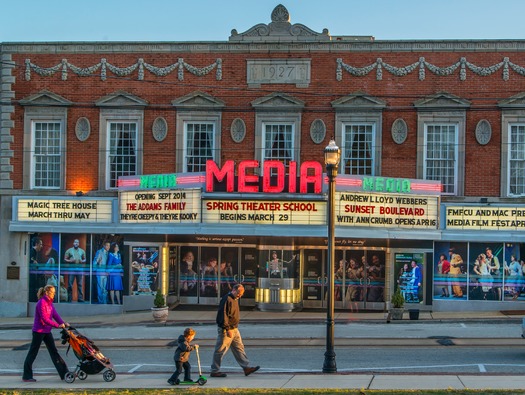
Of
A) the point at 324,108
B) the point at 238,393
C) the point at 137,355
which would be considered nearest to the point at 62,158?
the point at 324,108

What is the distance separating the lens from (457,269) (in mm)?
31891

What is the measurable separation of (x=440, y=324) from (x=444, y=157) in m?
6.96

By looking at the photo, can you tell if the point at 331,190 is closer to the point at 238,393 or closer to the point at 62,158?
the point at 238,393

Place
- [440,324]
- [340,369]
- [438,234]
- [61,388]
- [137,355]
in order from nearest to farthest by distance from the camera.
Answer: [61,388], [340,369], [137,355], [440,324], [438,234]

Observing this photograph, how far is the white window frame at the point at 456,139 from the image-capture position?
1266 inches

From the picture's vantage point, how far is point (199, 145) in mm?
33562

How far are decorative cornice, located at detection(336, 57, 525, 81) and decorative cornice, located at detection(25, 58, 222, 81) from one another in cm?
495

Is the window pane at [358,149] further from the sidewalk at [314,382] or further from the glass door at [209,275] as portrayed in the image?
the sidewalk at [314,382]

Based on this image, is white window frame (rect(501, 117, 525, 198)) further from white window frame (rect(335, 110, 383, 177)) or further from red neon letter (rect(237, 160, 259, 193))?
red neon letter (rect(237, 160, 259, 193))

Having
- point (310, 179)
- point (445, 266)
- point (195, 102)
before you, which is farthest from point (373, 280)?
point (195, 102)

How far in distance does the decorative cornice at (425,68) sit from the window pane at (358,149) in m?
1.93

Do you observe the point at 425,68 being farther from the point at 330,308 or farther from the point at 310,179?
the point at 330,308

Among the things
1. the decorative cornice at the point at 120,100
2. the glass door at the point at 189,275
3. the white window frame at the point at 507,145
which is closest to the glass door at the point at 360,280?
the white window frame at the point at 507,145

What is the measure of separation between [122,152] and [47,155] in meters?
2.92
